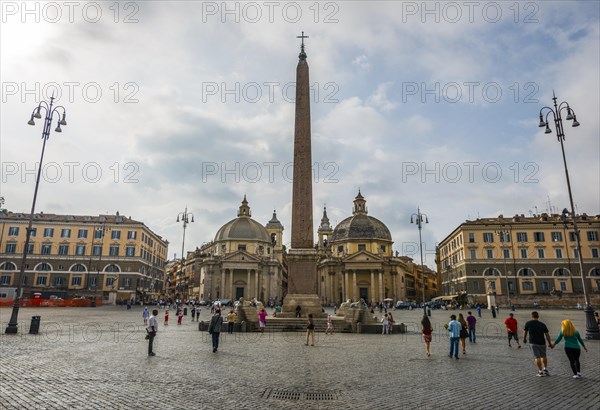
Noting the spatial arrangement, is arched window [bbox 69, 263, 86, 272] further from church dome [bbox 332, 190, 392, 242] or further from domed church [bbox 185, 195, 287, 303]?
church dome [bbox 332, 190, 392, 242]

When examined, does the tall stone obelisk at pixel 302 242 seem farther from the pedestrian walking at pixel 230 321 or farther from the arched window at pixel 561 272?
the arched window at pixel 561 272

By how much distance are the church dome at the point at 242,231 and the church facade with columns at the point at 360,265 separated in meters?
12.4

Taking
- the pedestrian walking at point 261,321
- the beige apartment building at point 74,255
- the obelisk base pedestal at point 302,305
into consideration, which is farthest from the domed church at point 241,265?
the pedestrian walking at point 261,321

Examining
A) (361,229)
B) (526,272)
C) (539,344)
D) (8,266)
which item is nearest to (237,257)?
(361,229)

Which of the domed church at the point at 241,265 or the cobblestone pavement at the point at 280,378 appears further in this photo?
the domed church at the point at 241,265

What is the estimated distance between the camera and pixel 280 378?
324 inches

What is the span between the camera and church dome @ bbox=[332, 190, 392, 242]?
246 feet

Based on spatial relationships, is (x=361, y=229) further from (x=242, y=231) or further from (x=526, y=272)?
(x=526, y=272)

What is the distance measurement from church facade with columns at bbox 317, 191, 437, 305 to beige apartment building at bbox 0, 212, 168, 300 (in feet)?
98.9

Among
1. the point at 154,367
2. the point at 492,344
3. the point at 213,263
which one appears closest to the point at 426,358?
the point at 492,344

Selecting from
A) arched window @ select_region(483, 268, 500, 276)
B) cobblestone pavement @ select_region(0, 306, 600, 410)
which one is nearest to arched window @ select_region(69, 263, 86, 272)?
cobblestone pavement @ select_region(0, 306, 600, 410)

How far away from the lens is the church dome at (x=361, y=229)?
7512 centimetres

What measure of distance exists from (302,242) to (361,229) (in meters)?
56.7

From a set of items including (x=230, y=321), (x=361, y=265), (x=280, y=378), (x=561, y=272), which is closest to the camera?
(x=280, y=378)
